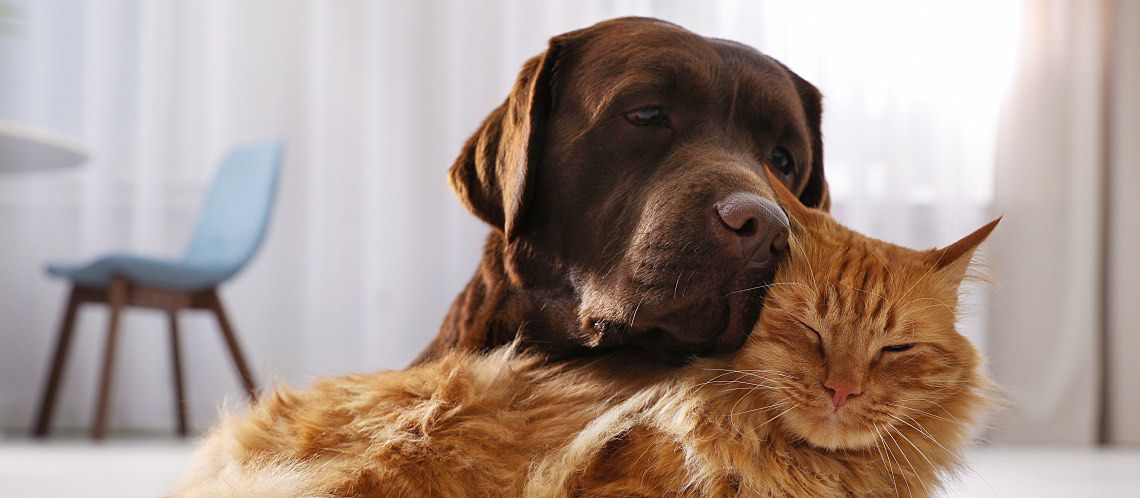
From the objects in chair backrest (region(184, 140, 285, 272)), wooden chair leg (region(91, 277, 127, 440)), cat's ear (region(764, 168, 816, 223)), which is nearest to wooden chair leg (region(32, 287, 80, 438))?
wooden chair leg (region(91, 277, 127, 440))

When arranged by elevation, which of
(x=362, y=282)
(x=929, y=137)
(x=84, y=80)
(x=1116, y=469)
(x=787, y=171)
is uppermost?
(x=84, y=80)

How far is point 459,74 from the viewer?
3.90 metres

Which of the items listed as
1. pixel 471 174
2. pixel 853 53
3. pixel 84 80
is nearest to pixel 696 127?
pixel 471 174

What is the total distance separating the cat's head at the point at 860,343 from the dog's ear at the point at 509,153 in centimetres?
34

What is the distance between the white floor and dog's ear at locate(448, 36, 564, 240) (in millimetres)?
580

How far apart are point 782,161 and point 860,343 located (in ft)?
1.29

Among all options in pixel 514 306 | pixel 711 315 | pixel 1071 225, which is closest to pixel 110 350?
pixel 514 306

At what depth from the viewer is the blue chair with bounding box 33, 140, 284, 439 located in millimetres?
3209

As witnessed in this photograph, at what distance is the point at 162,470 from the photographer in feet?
7.32

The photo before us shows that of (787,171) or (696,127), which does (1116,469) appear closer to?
(787,171)

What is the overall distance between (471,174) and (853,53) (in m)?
2.95

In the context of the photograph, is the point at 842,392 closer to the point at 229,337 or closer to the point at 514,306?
the point at 514,306

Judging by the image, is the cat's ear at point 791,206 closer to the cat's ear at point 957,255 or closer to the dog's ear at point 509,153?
the cat's ear at point 957,255

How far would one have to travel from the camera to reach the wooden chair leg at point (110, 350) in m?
3.20
